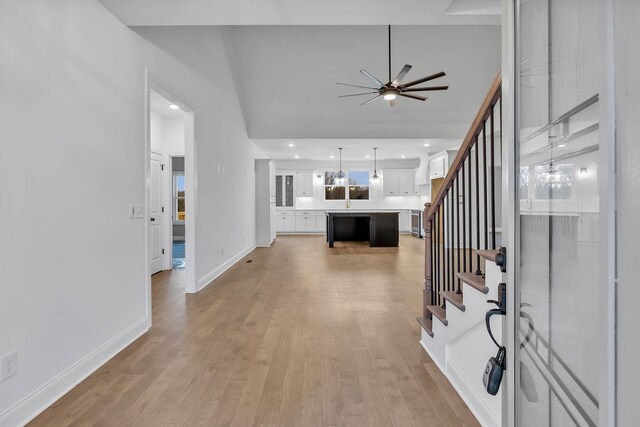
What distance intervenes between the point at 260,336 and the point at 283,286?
1.71 meters

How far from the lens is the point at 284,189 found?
1179 centimetres

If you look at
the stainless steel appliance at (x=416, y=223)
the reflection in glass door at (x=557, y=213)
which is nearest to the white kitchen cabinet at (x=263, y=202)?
the stainless steel appliance at (x=416, y=223)

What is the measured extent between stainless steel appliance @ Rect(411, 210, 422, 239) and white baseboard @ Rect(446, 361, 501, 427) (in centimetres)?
825

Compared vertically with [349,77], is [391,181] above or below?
below

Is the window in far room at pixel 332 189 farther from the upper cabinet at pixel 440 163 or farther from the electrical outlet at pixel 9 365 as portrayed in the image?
the electrical outlet at pixel 9 365

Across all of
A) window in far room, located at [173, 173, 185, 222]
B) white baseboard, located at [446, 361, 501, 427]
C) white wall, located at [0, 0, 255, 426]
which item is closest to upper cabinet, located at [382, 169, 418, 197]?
window in far room, located at [173, 173, 185, 222]

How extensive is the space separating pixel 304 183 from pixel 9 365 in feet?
33.7

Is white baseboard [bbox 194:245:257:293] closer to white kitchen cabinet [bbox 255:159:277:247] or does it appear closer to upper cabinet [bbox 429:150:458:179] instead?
white kitchen cabinet [bbox 255:159:277:247]

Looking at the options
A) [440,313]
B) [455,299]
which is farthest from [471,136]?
[440,313]

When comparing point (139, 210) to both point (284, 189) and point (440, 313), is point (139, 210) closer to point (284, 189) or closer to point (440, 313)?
point (440, 313)

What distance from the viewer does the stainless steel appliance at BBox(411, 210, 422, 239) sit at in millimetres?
10316

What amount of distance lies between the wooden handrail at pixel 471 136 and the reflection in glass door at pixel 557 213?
2.58 feet

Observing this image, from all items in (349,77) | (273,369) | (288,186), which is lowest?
(273,369)

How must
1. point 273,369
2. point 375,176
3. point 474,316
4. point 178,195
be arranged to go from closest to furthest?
point 474,316, point 273,369, point 178,195, point 375,176
